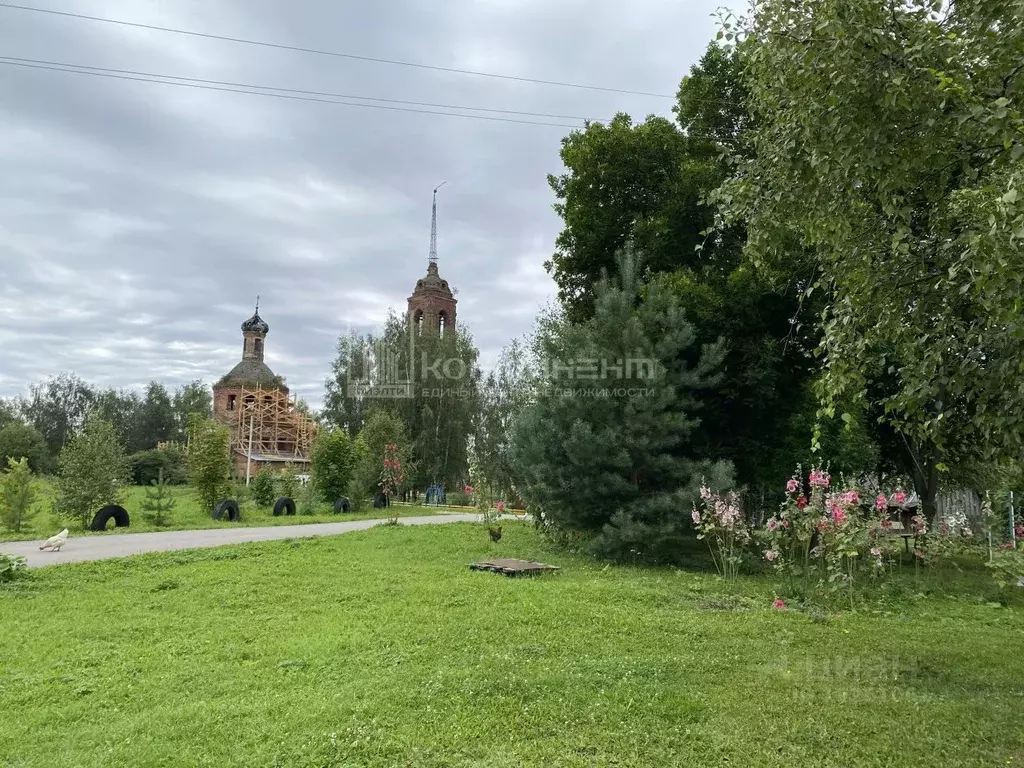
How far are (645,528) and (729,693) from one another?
5.45m

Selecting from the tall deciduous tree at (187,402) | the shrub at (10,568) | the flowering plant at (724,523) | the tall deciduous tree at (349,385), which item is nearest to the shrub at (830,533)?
the flowering plant at (724,523)

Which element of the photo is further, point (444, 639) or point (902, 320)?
point (444, 639)

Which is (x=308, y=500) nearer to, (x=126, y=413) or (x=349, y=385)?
(x=349, y=385)

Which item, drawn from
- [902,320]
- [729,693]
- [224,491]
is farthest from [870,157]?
[224,491]

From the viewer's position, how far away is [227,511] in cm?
1775

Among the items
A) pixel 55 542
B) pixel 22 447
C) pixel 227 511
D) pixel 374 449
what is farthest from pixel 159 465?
pixel 55 542

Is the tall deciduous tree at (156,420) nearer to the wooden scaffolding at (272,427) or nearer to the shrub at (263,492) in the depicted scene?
the wooden scaffolding at (272,427)

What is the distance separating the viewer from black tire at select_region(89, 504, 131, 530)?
46.4ft

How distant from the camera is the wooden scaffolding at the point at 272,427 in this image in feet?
126

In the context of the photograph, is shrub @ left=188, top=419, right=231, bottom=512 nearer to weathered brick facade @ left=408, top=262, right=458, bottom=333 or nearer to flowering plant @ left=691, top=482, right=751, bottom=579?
flowering plant @ left=691, top=482, right=751, bottom=579

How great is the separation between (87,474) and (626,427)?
12.8 meters

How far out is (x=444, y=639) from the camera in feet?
17.0

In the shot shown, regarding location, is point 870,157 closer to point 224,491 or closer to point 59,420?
point 224,491

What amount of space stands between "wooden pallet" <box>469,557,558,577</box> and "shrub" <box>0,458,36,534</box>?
11345 mm
